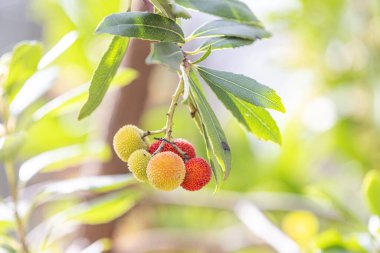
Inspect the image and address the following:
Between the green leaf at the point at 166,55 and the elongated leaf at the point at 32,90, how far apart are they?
1.37 ft

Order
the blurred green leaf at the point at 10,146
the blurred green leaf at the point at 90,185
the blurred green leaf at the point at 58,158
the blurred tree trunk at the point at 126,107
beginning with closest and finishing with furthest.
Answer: the blurred green leaf at the point at 10,146 → the blurred green leaf at the point at 90,185 → the blurred green leaf at the point at 58,158 → the blurred tree trunk at the point at 126,107

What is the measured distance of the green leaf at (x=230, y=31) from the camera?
0.70 metres

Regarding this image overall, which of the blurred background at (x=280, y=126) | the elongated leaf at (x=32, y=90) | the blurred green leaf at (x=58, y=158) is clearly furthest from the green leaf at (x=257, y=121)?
the blurred background at (x=280, y=126)

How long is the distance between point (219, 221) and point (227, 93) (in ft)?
4.24

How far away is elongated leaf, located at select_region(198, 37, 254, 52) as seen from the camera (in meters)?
0.69

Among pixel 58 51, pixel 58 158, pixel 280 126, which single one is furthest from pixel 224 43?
pixel 280 126

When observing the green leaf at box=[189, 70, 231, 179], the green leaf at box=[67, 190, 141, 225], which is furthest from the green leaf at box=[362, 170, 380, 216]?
the green leaf at box=[189, 70, 231, 179]

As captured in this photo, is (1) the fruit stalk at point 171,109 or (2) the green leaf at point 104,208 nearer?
(1) the fruit stalk at point 171,109

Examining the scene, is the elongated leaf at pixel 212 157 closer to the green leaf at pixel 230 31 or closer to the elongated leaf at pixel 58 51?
the green leaf at pixel 230 31

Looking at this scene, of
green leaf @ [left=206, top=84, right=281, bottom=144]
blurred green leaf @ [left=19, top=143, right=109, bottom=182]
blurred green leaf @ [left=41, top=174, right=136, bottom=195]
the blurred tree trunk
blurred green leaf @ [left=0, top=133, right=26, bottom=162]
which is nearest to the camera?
green leaf @ [left=206, top=84, right=281, bottom=144]

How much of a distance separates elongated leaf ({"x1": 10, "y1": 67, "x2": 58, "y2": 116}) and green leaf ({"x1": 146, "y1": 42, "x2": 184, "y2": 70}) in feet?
1.37

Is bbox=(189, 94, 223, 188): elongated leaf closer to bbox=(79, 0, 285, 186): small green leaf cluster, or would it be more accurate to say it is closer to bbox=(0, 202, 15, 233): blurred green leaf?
bbox=(79, 0, 285, 186): small green leaf cluster

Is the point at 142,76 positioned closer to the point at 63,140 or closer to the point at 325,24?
the point at 63,140

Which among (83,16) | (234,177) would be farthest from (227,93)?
(234,177)
